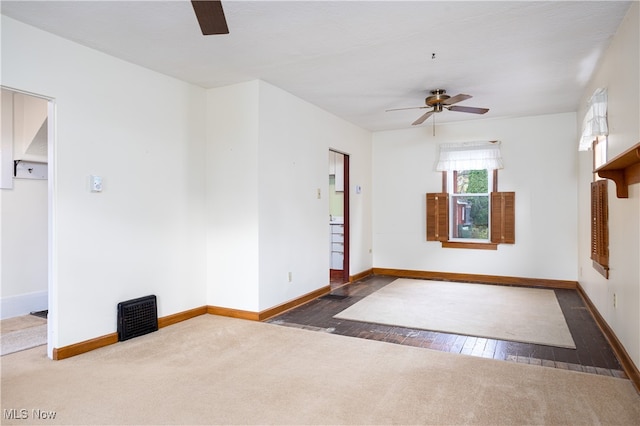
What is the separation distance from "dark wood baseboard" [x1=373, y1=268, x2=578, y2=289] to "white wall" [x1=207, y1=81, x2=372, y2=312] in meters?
2.33

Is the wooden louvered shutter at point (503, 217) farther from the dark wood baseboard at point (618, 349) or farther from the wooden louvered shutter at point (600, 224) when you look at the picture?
the wooden louvered shutter at point (600, 224)

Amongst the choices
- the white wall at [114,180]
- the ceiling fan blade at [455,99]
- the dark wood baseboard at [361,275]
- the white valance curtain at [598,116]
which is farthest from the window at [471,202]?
the white wall at [114,180]

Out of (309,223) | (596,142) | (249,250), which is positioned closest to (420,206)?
(309,223)

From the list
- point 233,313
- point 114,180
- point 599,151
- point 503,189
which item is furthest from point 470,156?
point 114,180

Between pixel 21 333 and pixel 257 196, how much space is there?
2.55 metres

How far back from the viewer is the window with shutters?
6340 mm

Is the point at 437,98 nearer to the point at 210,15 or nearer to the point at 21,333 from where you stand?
the point at 210,15

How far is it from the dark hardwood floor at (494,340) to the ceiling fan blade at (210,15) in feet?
9.17

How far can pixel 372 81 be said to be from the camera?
14.0ft

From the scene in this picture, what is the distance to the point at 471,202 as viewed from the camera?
6.48 m

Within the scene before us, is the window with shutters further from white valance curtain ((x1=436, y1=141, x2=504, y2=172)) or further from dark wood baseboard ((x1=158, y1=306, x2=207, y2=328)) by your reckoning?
dark wood baseboard ((x1=158, y1=306, x2=207, y2=328))

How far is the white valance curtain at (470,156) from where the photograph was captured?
6148 mm

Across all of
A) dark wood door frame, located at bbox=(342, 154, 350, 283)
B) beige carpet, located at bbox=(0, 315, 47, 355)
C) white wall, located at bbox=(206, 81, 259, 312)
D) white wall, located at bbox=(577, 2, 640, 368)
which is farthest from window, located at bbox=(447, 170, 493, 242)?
beige carpet, located at bbox=(0, 315, 47, 355)

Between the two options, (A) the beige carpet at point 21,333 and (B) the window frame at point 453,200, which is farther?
(B) the window frame at point 453,200
